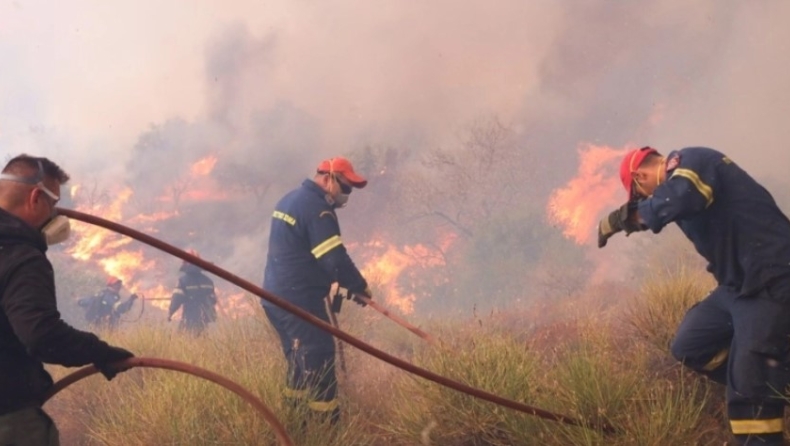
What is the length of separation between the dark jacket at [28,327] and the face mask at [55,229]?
10 cm

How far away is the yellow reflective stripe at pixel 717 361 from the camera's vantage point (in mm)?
3338

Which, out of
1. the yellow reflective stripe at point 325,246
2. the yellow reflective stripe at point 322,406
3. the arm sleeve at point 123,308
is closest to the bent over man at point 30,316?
the yellow reflective stripe at point 322,406

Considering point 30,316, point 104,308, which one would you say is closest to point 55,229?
point 30,316

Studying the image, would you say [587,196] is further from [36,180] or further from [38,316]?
[38,316]

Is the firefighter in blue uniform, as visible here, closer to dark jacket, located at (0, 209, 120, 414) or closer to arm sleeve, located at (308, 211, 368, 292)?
arm sleeve, located at (308, 211, 368, 292)

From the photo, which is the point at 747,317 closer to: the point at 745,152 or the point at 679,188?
the point at 679,188

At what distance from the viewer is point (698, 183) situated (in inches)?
118

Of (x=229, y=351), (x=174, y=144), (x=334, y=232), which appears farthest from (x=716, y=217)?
(x=174, y=144)

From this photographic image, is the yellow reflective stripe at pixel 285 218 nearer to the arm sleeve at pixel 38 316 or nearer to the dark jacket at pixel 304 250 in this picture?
the dark jacket at pixel 304 250

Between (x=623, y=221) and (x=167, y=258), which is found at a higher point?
(x=623, y=221)

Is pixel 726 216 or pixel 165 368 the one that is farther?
pixel 726 216

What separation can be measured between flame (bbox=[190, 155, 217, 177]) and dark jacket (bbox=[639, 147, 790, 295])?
93.7ft

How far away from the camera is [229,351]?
564cm

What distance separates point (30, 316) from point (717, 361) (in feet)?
11.2
